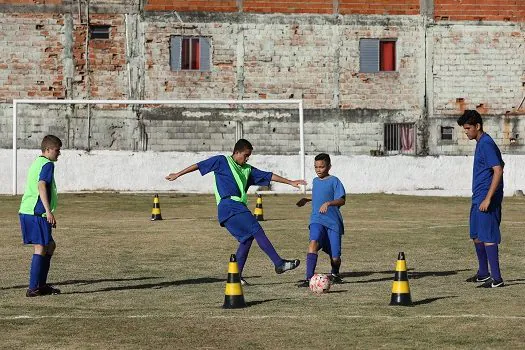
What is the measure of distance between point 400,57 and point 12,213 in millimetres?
22513

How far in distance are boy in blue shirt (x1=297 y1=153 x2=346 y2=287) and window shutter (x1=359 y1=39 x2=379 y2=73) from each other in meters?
34.5

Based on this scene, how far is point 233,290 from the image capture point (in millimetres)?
12633

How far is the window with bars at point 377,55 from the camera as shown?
4931cm

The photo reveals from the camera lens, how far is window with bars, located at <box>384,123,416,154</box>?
162 ft

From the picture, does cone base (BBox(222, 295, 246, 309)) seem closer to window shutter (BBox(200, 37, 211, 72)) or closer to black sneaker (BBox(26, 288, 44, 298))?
black sneaker (BBox(26, 288, 44, 298))

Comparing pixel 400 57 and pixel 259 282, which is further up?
pixel 400 57

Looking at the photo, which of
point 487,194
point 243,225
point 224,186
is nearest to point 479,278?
point 487,194

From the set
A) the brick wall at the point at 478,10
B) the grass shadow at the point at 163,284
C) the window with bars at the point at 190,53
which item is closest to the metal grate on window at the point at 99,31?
the window with bars at the point at 190,53

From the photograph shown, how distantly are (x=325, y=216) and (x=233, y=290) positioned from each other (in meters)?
2.79

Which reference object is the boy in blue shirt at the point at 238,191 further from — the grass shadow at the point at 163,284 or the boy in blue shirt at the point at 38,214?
the boy in blue shirt at the point at 38,214

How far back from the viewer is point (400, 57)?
4919cm

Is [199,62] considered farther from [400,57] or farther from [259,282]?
[259,282]

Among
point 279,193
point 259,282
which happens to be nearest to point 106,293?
point 259,282

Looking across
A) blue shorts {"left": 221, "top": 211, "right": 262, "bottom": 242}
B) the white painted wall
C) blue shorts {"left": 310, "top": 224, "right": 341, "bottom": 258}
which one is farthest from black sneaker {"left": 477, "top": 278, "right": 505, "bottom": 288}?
the white painted wall
